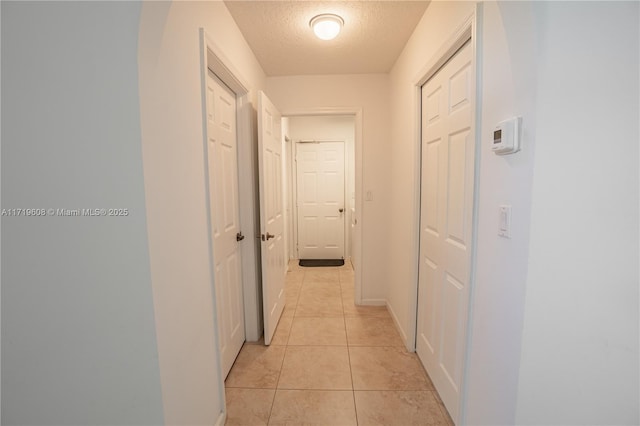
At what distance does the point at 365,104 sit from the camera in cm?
268

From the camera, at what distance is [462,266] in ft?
4.32

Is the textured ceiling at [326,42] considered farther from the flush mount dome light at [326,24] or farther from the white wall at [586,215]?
the white wall at [586,215]

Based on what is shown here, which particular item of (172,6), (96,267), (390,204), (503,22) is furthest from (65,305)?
(390,204)

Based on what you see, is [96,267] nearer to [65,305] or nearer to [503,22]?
[65,305]

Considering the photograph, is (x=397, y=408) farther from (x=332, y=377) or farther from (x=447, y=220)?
(x=447, y=220)

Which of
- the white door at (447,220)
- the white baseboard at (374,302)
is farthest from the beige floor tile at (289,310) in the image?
the white door at (447,220)

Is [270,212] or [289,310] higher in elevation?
[270,212]

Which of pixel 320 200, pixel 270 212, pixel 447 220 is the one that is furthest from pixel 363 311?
pixel 320 200

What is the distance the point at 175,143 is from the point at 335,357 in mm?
1807

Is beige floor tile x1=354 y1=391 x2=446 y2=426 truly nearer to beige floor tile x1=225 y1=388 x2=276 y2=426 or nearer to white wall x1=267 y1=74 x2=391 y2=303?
beige floor tile x1=225 y1=388 x2=276 y2=426

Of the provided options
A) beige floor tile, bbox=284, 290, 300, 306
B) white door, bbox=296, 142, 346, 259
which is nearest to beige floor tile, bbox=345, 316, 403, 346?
beige floor tile, bbox=284, 290, 300, 306

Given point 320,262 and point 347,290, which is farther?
point 320,262

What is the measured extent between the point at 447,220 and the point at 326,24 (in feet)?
4.77

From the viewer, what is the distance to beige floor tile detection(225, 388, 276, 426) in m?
1.48
